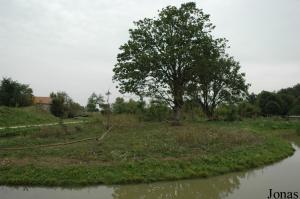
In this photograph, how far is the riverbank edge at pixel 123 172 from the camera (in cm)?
1266

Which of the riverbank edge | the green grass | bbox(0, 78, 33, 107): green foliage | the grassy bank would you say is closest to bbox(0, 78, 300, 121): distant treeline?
bbox(0, 78, 33, 107): green foliage

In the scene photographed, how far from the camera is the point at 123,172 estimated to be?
13211 mm

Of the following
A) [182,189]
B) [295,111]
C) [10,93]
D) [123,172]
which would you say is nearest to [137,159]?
[123,172]

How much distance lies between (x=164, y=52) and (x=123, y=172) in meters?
16.9

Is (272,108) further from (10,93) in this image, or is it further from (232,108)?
(10,93)

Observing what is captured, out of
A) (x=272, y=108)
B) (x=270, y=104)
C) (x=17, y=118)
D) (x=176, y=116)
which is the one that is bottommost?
(x=17, y=118)

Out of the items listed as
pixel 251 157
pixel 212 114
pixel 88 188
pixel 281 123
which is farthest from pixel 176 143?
pixel 212 114

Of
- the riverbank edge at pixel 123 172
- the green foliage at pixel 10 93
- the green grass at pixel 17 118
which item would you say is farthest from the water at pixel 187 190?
the green foliage at pixel 10 93

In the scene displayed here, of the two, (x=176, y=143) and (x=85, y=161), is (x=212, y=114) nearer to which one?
(x=176, y=143)

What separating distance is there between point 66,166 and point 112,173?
2.20 meters

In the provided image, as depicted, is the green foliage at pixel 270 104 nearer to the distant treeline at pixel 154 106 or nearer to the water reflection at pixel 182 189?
the distant treeline at pixel 154 106

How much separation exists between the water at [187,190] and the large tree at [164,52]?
54.5 feet

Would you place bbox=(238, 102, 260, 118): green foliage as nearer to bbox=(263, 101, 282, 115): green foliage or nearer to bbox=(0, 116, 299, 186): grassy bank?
bbox=(263, 101, 282, 115): green foliage

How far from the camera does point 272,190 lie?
11.5 meters
